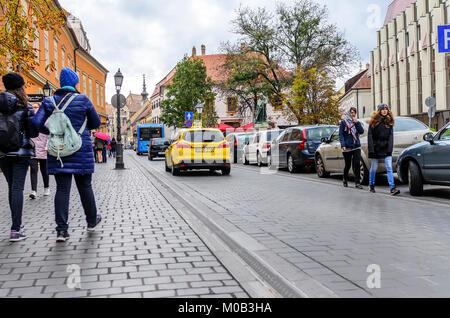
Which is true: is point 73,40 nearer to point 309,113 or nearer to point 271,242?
point 309,113

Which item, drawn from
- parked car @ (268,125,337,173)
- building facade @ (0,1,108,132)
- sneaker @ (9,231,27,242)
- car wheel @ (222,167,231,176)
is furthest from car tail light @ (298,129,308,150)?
sneaker @ (9,231,27,242)

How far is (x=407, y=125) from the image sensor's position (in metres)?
11.4

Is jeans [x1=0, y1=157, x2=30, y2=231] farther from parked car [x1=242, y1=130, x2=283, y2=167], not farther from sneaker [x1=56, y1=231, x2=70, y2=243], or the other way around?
parked car [x1=242, y1=130, x2=283, y2=167]

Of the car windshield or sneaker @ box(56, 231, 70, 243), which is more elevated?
the car windshield

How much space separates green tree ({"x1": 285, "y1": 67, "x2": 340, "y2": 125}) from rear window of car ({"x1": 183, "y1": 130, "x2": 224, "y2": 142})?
16.0 meters

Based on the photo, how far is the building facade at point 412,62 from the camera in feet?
135

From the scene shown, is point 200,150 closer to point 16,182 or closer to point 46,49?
point 16,182

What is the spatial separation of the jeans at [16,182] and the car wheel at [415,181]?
7.01 meters

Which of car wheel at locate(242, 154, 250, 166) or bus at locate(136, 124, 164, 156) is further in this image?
bus at locate(136, 124, 164, 156)

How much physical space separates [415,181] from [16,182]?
7.15 metres

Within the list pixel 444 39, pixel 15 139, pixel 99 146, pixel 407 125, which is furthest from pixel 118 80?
pixel 15 139

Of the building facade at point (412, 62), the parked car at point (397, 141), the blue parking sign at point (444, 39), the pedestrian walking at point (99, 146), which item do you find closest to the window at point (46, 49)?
the pedestrian walking at point (99, 146)

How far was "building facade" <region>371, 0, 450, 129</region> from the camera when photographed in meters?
41.2

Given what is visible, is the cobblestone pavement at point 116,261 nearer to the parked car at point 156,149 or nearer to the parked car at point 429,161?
the parked car at point 429,161
